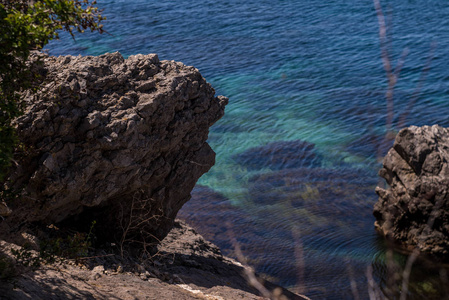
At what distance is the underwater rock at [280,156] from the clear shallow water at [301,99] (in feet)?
0.28

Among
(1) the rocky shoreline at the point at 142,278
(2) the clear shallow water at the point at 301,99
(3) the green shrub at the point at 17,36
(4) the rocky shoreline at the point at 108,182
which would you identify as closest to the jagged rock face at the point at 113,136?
(4) the rocky shoreline at the point at 108,182

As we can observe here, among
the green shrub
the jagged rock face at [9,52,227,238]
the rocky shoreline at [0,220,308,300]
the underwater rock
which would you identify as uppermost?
the green shrub

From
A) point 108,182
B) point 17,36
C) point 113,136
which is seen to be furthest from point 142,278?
point 17,36

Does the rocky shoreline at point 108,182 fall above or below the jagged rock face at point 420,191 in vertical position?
above

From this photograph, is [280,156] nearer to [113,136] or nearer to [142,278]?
[142,278]

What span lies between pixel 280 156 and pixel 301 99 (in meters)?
5.98

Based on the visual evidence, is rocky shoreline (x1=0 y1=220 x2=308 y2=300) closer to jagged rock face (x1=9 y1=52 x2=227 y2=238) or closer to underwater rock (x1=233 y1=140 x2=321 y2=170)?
jagged rock face (x1=9 y1=52 x2=227 y2=238)

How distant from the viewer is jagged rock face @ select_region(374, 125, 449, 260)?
13.2m

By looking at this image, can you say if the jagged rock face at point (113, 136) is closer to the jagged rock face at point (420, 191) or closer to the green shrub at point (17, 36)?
the green shrub at point (17, 36)

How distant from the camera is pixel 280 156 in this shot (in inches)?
782

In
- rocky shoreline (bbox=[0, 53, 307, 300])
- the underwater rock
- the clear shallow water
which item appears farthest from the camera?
the underwater rock

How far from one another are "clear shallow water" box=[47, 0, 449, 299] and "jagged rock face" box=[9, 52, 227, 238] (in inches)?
123

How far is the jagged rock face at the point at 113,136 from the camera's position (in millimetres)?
8211

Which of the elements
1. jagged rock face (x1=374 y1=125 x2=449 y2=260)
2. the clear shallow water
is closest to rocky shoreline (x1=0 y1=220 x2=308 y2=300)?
the clear shallow water
